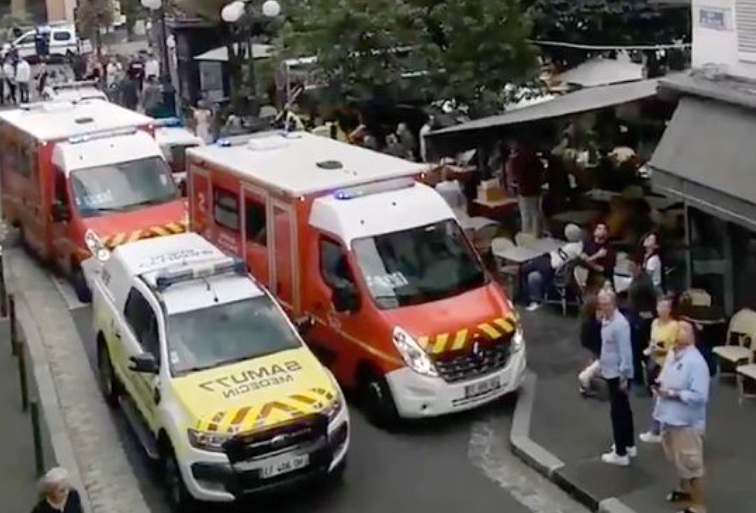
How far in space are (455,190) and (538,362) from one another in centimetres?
595

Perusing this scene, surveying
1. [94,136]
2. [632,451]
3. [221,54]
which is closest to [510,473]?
[632,451]

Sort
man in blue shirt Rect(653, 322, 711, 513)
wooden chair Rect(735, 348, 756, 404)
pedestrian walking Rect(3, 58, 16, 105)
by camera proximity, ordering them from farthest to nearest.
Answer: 1. pedestrian walking Rect(3, 58, 16, 105)
2. wooden chair Rect(735, 348, 756, 404)
3. man in blue shirt Rect(653, 322, 711, 513)

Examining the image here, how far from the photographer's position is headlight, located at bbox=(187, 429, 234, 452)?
11.9 meters

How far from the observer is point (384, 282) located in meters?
14.6

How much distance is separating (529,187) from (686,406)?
940 centimetres

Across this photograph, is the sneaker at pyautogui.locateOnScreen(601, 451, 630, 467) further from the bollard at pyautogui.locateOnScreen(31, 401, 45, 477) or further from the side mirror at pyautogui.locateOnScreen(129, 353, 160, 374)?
the bollard at pyautogui.locateOnScreen(31, 401, 45, 477)

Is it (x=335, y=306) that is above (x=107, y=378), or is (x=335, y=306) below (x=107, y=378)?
above

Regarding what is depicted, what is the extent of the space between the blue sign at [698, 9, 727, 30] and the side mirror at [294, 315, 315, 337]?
19.6 feet

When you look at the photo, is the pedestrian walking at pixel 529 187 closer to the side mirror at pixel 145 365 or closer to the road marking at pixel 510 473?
the road marking at pixel 510 473

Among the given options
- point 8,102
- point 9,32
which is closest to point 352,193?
point 8,102

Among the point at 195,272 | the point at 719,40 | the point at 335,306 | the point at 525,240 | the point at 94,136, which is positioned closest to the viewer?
the point at 195,272

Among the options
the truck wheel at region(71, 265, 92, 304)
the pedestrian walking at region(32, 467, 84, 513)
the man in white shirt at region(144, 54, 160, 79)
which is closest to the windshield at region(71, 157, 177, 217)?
the truck wheel at region(71, 265, 92, 304)

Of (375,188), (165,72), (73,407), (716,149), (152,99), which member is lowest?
(73,407)

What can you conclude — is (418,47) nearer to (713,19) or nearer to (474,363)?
(713,19)
